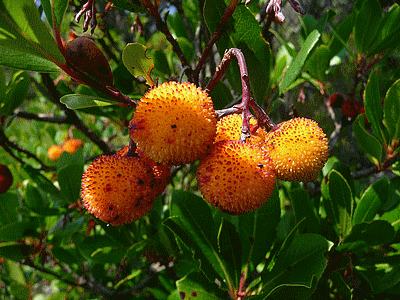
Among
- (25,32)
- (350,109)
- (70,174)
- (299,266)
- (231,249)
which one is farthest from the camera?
(350,109)

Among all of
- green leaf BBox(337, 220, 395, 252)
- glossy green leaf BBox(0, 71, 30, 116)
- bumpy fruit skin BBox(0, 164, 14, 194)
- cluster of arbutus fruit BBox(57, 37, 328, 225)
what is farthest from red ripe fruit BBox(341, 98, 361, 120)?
bumpy fruit skin BBox(0, 164, 14, 194)

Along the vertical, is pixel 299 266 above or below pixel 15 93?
below

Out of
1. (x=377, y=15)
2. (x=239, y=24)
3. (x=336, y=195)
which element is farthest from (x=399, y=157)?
(x=239, y=24)

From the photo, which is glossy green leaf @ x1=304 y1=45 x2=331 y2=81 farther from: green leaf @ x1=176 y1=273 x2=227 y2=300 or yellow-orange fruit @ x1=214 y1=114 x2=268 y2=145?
green leaf @ x1=176 y1=273 x2=227 y2=300

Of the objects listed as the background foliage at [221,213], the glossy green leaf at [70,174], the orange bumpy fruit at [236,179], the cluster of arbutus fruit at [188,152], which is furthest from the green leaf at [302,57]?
the glossy green leaf at [70,174]

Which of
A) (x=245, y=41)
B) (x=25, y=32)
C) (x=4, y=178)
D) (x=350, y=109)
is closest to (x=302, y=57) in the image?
(x=245, y=41)

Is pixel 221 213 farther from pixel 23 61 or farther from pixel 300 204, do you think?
pixel 23 61

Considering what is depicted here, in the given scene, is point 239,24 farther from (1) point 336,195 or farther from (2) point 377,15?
(2) point 377,15
